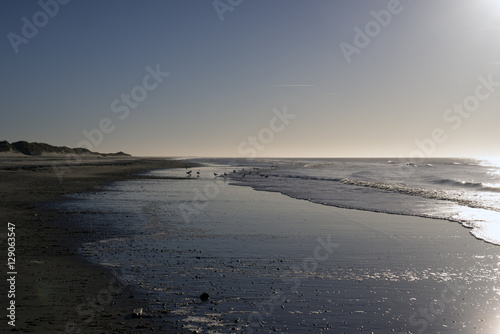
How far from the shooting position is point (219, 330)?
7.05 m

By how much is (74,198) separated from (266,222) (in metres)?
15.4

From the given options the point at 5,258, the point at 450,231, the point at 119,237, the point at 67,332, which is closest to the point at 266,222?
the point at 119,237

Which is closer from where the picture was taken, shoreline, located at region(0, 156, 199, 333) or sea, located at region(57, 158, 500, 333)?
shoreline, located at region(0, 156, 199, 333)

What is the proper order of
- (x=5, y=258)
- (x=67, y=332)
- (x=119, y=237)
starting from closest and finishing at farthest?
(x=67, y=332), (x=5, y=258), (x=119, y=237)

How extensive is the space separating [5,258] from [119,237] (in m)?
4.19

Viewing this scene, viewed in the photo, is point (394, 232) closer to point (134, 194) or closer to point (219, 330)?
point (219, 330)

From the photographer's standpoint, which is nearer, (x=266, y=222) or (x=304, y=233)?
(x=304, y=233)

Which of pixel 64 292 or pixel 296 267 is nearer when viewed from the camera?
pixel 64 292

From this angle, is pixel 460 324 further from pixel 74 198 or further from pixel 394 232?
pixel 74 198

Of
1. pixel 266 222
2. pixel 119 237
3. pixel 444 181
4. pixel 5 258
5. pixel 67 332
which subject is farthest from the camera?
pixel 444 181

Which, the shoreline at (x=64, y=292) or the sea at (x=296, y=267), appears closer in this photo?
the shoreline at (x=64, y=292)

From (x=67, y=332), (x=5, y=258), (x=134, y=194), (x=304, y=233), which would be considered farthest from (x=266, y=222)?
(x=134, y=194)

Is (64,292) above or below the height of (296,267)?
above

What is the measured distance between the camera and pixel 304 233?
15977 millimetres
